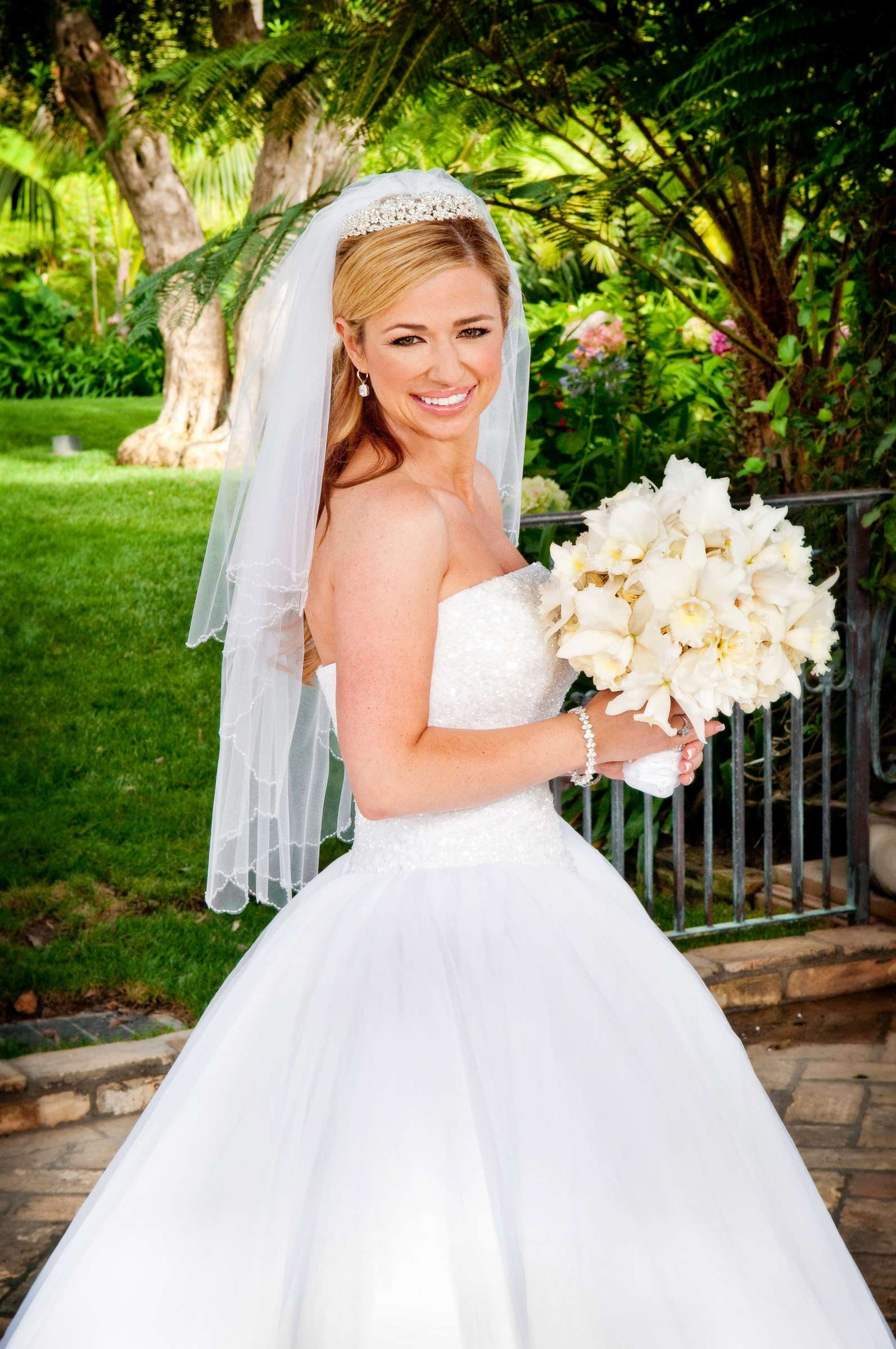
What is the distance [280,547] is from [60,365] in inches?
670

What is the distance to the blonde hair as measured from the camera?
6.67ft

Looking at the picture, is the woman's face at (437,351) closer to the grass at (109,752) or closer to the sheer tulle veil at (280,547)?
the sheer tulle veil at (280,547)

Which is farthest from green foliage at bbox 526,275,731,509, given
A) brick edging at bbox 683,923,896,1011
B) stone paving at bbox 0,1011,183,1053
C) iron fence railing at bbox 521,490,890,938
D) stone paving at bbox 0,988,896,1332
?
stone paving at bbox 0,1011,183,1053

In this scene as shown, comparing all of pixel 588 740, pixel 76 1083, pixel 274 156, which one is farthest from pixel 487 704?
pixel 274 156

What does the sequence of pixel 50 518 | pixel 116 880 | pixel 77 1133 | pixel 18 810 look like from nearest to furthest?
pixel 77 1133 < pixel 116 880 < pixel 18 810 < pixel 50 518

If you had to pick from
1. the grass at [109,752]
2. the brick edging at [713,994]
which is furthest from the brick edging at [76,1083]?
the grass at [109,752]

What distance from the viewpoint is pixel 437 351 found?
204 centimetres

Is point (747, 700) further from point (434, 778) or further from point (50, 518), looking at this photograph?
point (50, 518)

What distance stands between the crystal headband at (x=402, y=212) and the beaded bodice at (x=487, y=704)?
55 cm

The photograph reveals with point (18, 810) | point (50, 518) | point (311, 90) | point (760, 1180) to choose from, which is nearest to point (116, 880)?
point (18, 810)

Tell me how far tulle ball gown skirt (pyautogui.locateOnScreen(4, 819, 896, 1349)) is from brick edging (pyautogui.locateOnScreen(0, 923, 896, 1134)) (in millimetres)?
1604

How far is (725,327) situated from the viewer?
4.52 metres

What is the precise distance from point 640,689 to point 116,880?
3.52 meters

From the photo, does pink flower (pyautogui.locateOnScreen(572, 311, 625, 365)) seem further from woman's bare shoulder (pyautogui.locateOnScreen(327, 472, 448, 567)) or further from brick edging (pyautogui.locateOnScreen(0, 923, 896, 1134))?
woman's bare shoulder (pyautogui.locateOnScreen(327, 472, 448, 567))
